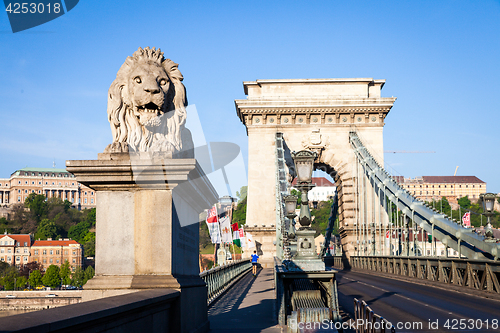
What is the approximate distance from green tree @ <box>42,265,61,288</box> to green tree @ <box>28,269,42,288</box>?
45.3 inches

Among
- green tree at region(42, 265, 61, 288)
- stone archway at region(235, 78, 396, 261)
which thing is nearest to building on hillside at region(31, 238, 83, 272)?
green tree at region(42, 265, 61, 288)

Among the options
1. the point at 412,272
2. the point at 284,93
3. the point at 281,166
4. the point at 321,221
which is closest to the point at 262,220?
the point at 281,166

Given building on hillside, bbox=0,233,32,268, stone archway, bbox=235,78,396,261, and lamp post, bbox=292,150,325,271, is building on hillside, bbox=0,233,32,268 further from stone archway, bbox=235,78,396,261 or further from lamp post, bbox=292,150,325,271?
lamp post, bbox=292,150,325,271

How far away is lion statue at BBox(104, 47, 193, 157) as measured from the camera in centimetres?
516

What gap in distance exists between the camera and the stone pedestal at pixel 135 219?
4902mm

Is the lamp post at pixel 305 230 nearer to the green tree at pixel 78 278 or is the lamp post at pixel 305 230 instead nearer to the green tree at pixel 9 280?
the green tree at pixel 9 280

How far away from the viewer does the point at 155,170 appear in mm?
4922

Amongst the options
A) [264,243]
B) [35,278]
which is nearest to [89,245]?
[35,278]

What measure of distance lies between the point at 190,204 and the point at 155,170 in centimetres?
122

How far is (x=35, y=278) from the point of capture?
395 ft

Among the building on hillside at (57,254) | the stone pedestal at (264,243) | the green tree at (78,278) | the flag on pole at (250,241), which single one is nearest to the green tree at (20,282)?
the green tree at (78,278)

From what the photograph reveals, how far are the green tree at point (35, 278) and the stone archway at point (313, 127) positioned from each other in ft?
309

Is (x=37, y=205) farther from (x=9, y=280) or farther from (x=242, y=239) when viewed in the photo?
(x=242, y=239)

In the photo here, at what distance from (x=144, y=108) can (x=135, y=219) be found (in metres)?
1.12
